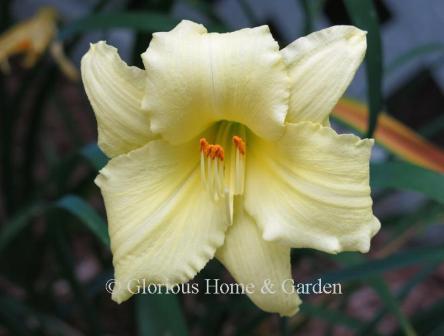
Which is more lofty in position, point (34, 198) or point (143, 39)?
point (143, 39)

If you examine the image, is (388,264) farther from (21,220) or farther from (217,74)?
(21,220)

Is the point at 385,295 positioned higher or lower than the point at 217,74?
lower

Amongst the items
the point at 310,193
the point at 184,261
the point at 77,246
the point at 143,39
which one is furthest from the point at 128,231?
the point at 77,246

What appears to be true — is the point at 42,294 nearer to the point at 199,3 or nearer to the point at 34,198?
the point at 34,198

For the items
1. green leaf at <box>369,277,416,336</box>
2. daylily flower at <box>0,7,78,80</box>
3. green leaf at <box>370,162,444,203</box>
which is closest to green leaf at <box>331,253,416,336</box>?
green leaf at <box>369,277,416,336</box>

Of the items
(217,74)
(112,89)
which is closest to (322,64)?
(217,74)

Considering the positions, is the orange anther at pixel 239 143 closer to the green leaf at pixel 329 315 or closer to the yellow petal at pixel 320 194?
the yellow petal at pixel 320 194

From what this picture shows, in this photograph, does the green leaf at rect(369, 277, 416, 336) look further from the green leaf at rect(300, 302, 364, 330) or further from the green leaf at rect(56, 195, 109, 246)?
the green leaf at rect(56, 195, 109, 246)

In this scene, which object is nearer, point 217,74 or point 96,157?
point 217,74
